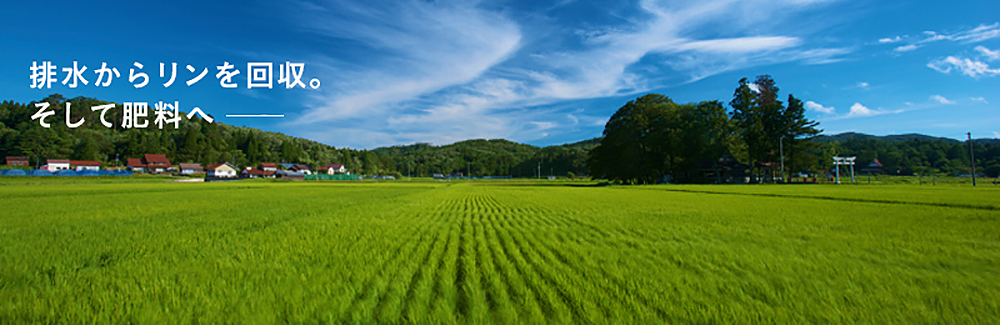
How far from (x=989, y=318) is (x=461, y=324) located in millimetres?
4243

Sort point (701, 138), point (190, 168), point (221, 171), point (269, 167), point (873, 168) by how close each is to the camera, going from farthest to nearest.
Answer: point (269, 167) → point (190, 168) → point (221, 171) → point (873, 168) → point (701, 138)

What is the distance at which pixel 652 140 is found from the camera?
50.9m

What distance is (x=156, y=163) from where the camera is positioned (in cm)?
10969

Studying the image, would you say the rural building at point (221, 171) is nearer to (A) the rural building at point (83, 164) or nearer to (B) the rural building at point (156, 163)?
(B) the rural building at point (156, 163)

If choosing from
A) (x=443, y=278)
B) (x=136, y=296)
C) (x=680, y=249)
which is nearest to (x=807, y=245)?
(x=680, y=249)

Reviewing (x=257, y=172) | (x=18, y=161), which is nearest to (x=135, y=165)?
(x=18, y=161)

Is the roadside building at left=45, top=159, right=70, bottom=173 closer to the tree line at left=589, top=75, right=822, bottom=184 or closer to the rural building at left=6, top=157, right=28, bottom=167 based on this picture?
the rural building at left=6, top=157, right=28, bottom=167

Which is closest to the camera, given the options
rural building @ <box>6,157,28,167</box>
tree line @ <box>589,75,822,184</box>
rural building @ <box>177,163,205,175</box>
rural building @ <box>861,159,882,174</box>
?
tree line @ <box>589,75,822,184</box>

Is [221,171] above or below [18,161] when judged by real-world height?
below

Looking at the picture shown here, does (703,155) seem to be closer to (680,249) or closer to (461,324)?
(680,249)

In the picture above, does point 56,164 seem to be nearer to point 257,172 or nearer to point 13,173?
point 13,173

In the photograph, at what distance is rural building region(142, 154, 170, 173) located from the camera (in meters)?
108

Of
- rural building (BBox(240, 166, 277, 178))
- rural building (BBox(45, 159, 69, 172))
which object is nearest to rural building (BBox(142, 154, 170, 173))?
rural building (BBox(45, 159, 69, 172))

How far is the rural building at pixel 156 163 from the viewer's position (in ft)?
355
